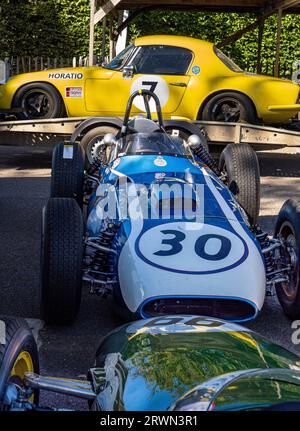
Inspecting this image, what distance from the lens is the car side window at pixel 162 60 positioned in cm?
1073

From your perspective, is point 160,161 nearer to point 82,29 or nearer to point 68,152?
point 68,152

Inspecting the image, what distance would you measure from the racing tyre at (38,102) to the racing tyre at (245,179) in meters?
4.65

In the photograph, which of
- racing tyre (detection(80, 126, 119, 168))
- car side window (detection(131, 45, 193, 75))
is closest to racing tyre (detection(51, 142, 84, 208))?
racing tyre (detection(80, 126, 119, 168))

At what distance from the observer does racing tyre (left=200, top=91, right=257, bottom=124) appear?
1088 cm

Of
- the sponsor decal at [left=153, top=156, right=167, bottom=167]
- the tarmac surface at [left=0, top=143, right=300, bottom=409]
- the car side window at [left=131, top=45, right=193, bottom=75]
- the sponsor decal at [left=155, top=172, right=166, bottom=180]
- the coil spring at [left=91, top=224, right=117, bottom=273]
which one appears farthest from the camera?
the car side window at [left=131, top=45, right=193, bottom=75]

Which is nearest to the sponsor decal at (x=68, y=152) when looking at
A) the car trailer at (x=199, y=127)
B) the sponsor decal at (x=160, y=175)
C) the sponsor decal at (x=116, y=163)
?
the sponsor decal at (x=116, y=163)

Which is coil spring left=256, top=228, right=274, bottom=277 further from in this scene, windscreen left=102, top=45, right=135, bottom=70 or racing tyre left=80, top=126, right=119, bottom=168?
windscreen left=102, top=45, right=135, bottom=70

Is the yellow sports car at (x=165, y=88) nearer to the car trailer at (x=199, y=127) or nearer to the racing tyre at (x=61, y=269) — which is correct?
the car trailer at (x=199, y=127)

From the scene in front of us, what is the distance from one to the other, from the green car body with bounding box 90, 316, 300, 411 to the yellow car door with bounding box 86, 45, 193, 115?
767cm

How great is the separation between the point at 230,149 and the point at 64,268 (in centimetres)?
303

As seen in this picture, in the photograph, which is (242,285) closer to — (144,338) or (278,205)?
(144,338)

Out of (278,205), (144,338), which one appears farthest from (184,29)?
(144,338)

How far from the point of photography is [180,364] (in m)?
2.67

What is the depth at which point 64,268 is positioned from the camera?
4.53m
